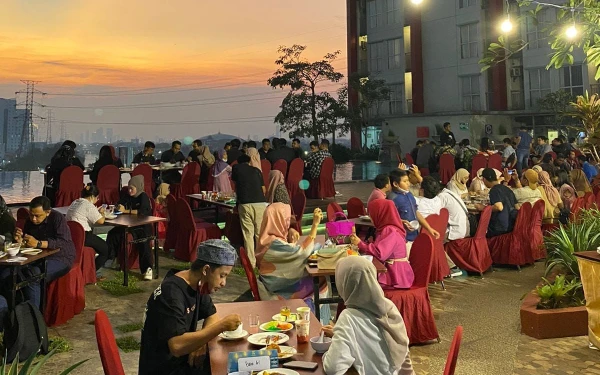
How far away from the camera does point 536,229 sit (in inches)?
302

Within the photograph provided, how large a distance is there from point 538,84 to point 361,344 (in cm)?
2454

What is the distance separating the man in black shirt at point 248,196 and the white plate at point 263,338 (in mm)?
4545

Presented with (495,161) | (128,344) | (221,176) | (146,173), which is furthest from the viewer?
(495,161)

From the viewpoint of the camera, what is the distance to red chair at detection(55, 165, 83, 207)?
9.55 metres

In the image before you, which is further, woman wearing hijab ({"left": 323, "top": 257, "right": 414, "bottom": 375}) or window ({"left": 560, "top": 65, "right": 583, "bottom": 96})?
window ({"left": 560, "top": 65, "right": 583, "bottom": 96})

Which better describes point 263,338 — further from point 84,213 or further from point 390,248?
point 84,213

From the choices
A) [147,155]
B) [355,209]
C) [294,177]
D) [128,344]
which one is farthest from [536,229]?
[147,155]

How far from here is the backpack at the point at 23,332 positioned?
4398mm

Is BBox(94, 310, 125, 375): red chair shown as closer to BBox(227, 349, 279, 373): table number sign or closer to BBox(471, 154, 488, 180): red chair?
BBox(227, 349, 279, 373): table number sign

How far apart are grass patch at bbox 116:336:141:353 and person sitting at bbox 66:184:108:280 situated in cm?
189

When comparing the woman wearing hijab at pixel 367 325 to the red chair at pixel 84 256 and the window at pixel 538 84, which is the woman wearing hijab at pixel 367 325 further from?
the window at pixel 538 84

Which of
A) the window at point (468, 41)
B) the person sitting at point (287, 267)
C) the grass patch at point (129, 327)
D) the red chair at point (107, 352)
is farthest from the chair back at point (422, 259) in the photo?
Result: the window at point (468, 41)

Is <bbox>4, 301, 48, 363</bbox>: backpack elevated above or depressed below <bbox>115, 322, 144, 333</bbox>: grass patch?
above

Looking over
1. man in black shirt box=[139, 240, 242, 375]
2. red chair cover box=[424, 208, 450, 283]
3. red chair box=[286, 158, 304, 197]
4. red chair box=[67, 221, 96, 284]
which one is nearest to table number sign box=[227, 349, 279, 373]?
man in black shirt box=[139, 240, 242, 375]
